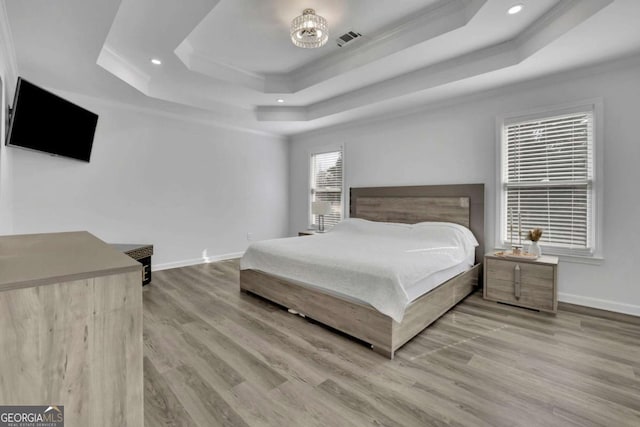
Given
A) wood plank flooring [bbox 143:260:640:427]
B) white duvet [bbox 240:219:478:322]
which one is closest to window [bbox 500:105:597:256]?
white duvet [bbox 240:219:478:322]

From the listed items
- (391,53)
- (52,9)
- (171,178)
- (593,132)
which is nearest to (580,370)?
(593,132)

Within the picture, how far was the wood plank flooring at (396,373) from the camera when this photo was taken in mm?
1562

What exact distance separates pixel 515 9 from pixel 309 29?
5.55 ft

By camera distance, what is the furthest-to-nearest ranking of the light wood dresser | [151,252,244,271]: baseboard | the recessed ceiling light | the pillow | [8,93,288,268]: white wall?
[151,252,244,271]: baseboard
[8,93,288,268]: white wall
the pillow
the recessed ceiling light
the light wood dresser

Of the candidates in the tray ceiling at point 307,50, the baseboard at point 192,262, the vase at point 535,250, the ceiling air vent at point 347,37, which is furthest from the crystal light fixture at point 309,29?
the baseboard at point 192,262

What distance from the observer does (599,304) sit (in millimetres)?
2971

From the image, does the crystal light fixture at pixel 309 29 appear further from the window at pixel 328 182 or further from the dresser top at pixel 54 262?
the window at pixel 328 182

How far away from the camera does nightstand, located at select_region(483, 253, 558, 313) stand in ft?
9.48

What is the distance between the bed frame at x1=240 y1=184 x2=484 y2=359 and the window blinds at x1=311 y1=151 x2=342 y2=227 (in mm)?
445

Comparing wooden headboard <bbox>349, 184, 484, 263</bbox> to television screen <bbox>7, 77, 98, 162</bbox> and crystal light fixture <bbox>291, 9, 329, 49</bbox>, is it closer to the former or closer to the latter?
crystal light fixture <bbox>291, 9, 329, 49</bbox>

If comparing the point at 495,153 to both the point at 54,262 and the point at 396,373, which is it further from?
the point at 54,262

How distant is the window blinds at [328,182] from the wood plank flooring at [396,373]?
292 cm

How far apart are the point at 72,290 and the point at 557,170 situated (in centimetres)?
419

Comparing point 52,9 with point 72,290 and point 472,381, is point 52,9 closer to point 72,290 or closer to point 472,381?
point 72,290
